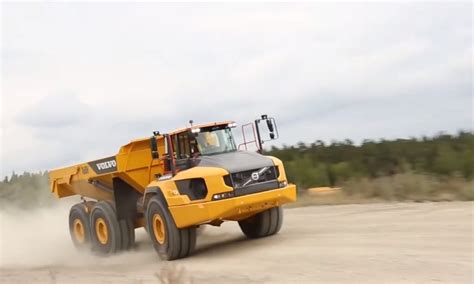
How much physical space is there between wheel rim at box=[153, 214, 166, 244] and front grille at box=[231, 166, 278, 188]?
5.41 feet

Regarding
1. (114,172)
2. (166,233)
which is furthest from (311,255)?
(114,172)

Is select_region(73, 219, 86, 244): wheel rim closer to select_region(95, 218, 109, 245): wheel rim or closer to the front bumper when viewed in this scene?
select_region(95, 218, 109, 245): wheel rim

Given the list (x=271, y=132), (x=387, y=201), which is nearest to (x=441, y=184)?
(x=387, y=201)

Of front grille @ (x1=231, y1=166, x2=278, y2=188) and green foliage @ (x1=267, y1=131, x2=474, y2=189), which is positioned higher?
front grille @ (x1=231, y1=166, x2=278, y2=188)

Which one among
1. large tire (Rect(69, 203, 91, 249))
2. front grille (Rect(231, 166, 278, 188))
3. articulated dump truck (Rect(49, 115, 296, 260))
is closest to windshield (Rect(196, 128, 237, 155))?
articulated dump truck (Rect(49, 115, 296, 260))

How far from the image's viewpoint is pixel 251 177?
12.1 m

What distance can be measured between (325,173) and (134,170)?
44.2 ft

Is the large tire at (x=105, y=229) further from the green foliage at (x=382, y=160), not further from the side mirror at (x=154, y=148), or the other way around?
the green foliage at (x=382, y=160)

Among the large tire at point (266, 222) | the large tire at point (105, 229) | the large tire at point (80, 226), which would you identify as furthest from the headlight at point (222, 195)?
the large tire at point (80, 226)

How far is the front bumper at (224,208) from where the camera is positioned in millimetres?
11625

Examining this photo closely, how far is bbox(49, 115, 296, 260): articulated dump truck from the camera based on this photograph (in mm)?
11812

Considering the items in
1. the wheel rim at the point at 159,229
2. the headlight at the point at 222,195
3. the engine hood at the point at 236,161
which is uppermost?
the engine hood at the point at 236,161

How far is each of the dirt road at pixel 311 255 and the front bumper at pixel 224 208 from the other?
0.74m

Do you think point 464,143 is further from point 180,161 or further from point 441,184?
point 180,161
